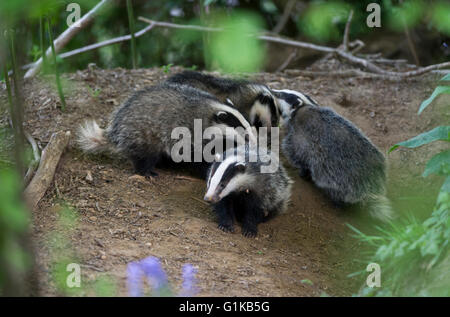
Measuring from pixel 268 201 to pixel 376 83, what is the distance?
2820mm

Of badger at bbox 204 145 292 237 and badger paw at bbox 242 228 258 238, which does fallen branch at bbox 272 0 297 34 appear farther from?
badger paw at bbox 242 228 258 238

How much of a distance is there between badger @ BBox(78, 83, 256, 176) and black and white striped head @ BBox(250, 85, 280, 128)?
688mm

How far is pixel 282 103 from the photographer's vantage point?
5742 mm

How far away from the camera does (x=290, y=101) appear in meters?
5.65

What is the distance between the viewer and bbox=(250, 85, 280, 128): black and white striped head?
18.7ft

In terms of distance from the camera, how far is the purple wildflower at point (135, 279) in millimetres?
2850

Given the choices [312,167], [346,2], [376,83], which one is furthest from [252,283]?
[346,2]

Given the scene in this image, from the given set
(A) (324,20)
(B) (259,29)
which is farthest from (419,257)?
(B) (259,29)

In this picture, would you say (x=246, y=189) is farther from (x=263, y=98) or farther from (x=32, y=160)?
(x=32, y=160)

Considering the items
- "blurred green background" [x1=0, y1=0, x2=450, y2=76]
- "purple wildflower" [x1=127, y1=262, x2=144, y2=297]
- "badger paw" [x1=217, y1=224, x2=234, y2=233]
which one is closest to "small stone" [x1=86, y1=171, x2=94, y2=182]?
"badger paw" [x1=217, y1=224, x2=234, y2=233]

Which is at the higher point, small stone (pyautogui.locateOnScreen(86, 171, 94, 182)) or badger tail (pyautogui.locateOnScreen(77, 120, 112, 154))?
badger tail (pyautogui.locateOnScreen(77, 120, 112, 154))
